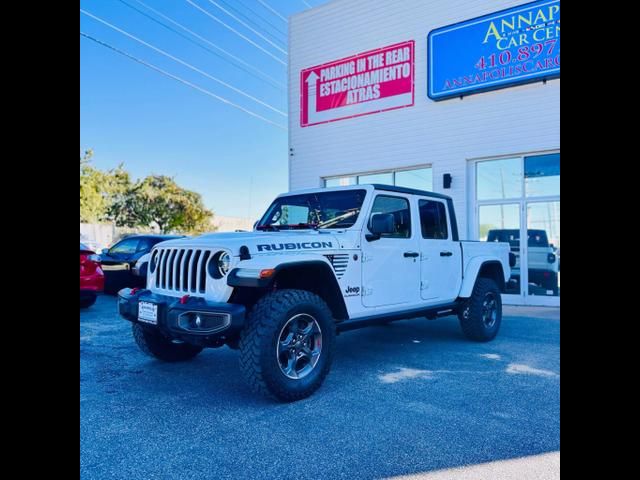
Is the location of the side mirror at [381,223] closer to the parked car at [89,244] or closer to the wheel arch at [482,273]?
the wheel arch at [482,273]

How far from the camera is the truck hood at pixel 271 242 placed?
12.3 ft

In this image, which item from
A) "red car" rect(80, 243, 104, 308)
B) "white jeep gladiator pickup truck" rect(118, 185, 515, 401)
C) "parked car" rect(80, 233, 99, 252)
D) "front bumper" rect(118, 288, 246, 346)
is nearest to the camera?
"front bumper" rect(118, 288, 246, 346)

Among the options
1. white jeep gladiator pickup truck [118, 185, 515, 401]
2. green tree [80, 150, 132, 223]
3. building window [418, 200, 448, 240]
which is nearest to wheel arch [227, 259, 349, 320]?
white jeep gladiator pickup truck [118, 185, 515, 401]

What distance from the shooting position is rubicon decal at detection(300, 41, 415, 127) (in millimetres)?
11359

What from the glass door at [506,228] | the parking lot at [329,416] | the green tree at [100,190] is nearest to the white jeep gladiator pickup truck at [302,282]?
the parking lot at [329,416]

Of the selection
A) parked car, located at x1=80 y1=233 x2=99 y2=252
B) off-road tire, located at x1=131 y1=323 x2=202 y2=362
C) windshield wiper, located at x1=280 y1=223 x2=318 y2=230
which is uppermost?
windshield wiper, located at x1=280 y1=223 x2=318 y2=230

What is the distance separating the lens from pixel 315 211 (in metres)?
5.04

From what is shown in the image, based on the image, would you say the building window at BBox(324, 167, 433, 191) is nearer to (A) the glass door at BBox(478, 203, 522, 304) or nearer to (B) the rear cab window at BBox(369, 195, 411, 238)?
(A) the glass door at BBox(478, 203, 522, 304)

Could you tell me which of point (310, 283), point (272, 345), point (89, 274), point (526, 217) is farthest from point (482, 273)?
point (89, 274)

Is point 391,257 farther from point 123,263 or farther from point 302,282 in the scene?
point 123,263

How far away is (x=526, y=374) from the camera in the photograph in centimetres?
457

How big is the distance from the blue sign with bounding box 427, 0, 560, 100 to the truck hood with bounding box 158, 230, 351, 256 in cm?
743
